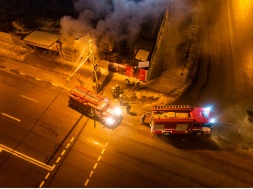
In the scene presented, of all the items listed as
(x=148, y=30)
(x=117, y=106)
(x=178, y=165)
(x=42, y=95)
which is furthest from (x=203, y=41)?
(x=42, y=95)

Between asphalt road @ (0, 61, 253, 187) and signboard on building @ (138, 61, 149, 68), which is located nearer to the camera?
asphalt road @ (0, 61, 253, 187)

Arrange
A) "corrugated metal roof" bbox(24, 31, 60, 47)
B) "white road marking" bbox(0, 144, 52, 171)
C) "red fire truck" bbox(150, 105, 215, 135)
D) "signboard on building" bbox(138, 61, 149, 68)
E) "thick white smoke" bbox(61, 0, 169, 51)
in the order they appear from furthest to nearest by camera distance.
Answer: "thick white smoke" bbox(61, 0, 169, 51) → "corrugated metal roof" bbox(24, 31, 60, 47) → "signboard on building" bbox(138, 61, 149, 68) → "red fire truck" bbox(150, 105, 215, 135) → "white road marking" bbox(0, 144, 52, 171)

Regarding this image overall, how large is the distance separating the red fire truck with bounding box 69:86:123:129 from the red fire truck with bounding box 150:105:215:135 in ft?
11.6

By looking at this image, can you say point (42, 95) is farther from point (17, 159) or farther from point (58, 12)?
point (58, 12)

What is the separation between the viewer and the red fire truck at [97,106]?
2127 cm

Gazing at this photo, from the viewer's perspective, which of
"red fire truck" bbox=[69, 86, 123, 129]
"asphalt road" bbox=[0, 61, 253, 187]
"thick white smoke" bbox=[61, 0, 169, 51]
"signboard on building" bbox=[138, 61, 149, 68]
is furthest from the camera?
"thick white smoke" bbox=[61, 0, 169, 51]

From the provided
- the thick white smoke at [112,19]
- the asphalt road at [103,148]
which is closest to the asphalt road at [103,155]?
the asphalt road at [103,148]

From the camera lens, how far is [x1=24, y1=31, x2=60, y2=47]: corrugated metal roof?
2848cm

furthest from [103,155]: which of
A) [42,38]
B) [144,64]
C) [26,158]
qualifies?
[42,38]

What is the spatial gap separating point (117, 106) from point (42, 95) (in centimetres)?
777

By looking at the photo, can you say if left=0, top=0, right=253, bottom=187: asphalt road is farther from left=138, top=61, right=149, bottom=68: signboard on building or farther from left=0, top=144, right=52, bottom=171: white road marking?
left=138, top=61, right=149, bottom=68: signboard on building

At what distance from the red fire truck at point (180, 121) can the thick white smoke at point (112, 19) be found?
1316 cm

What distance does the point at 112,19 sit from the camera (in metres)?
31.3

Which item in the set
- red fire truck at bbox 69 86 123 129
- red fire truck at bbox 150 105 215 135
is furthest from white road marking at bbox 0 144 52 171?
red fire truck at bbox 150 105 215 135
